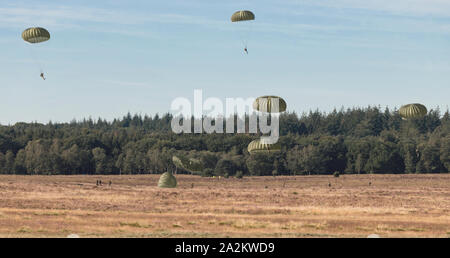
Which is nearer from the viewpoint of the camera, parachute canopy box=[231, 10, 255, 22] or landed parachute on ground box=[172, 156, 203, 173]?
parachute canopy box=[231, 10, 255, 22]

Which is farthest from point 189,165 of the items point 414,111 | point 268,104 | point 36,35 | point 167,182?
point 36,35

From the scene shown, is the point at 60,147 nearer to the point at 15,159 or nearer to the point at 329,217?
the point at 15,159

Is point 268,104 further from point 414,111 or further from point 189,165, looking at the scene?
point 189,165

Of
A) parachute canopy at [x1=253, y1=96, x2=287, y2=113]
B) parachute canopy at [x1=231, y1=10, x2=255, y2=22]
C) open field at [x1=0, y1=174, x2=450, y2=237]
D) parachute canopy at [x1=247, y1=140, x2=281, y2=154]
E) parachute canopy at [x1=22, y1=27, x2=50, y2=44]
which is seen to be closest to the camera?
open field at [x1=0, y1=174, x2=450, y2=237]

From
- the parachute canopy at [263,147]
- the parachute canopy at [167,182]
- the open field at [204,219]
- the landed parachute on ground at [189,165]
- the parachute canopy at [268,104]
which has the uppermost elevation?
the parachute canopy at [268,104]

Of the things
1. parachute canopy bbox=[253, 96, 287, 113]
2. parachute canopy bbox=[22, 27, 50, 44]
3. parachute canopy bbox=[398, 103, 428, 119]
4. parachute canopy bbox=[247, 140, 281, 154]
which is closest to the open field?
parachute canopy bbox=[22, 27, 50, 44]

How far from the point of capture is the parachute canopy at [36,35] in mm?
81250

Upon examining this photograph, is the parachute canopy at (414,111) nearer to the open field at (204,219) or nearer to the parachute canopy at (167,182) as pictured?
the open field at (204,219)

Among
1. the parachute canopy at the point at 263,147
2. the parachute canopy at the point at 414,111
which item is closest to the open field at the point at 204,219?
the parachute canopy at the point at 263,147

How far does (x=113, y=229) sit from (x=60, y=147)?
540 ft

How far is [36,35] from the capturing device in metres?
81.3

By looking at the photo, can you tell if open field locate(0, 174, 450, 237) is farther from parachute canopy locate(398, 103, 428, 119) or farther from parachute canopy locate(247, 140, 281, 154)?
parachute canopy locate(398, 103, 428, 119)

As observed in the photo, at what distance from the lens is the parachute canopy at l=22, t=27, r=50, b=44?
267 feet

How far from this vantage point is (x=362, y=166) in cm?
18288
